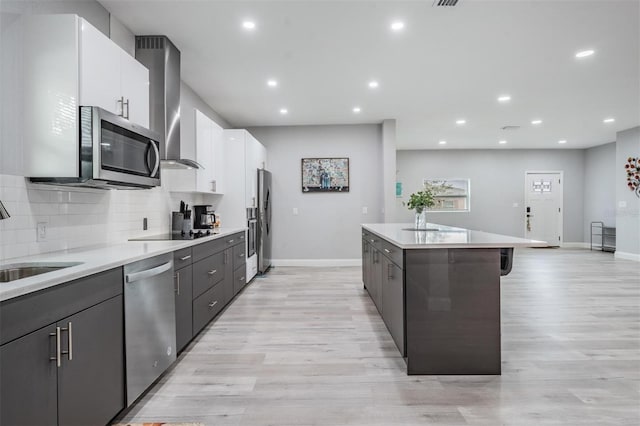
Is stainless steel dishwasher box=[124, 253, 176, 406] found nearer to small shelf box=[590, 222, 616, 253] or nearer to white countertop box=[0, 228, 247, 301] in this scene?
white countertop box=[0, 228, 247, 301]

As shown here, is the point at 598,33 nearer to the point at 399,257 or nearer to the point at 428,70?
the point at 428,70

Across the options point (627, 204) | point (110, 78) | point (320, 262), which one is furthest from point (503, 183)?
point (110, 78)

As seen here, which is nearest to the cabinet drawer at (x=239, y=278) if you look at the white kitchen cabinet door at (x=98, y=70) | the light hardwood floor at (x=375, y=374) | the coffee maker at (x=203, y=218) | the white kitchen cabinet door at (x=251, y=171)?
the light hardwood floor at (x=375, y=374)

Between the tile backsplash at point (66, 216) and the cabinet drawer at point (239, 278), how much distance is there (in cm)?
115

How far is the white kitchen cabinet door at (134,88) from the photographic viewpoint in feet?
8.11

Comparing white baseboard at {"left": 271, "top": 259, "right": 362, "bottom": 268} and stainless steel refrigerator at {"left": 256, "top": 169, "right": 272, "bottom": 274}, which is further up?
stainless steel refrigerator at {"left": 256, "top": 169, "right": 272, "bottom": 274}

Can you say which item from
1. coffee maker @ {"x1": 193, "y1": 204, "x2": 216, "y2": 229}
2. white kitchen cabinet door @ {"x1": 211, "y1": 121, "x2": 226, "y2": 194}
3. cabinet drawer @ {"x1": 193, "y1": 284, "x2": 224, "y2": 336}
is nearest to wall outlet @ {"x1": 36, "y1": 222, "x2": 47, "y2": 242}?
cabinet drawer @ {"x1": 193, "y1": 284, "x2": 224, "y2": 336}

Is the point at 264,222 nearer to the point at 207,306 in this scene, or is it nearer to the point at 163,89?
the point at 207,306

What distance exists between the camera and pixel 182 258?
257cm

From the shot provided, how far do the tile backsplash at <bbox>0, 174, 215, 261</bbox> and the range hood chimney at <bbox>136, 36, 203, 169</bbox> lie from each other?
55cm

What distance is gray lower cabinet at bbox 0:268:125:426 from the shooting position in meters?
1.14

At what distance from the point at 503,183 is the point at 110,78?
9.83 meters

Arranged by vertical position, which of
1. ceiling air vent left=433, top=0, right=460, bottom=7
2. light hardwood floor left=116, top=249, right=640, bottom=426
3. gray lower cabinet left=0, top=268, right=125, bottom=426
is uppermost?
ceiling air vent left=433, top=0, right=460, bottom=7

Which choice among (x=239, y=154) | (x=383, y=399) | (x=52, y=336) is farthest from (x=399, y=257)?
(x=239, y=154)
